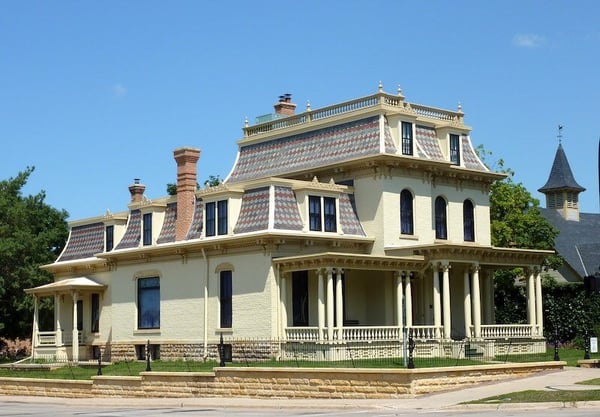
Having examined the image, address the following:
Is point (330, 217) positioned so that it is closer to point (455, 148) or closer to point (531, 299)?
point (455, 148)

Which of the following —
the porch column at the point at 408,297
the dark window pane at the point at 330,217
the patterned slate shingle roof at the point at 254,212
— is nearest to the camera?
the porch column at the point at 408,297

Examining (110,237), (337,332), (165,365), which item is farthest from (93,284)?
(337,332)

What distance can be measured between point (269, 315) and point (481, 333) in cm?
897

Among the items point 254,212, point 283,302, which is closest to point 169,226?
point 254,212

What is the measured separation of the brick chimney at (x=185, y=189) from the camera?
1927 inches

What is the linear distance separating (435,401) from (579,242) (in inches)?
1681

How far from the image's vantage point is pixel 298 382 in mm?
34562

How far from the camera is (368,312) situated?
4591 cm

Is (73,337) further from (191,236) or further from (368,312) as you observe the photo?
(368,312)

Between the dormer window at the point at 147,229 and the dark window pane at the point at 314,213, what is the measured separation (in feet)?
32.9

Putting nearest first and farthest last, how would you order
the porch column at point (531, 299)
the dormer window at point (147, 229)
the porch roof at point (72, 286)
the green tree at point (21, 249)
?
the porch column at point (531, 299)
the dormer window at point (147, 229)
the porch roof at point (72, 286)
the green tree at point (21, 249)

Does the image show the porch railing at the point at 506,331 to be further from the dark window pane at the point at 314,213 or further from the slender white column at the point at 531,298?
the dark window pane at the point at 314,213

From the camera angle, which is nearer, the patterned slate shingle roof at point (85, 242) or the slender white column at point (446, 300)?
the slender white column at point (446, 300)

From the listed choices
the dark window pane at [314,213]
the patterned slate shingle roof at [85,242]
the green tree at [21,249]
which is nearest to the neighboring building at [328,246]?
the dark window pane at [314,213]
